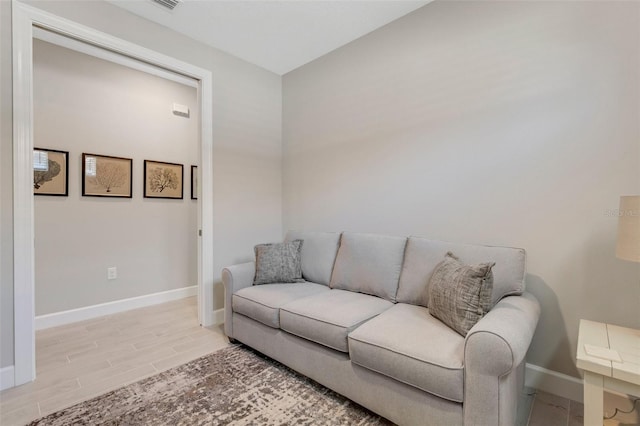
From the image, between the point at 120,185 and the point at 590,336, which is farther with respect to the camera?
the point at 120,185

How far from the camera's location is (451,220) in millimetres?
2213

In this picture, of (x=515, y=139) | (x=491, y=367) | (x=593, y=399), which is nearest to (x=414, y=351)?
(x=491, y=367)

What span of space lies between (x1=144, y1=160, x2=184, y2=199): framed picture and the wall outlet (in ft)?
2.97

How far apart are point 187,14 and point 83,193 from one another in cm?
211

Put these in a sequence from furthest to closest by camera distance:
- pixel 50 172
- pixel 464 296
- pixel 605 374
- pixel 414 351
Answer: pixel 50 172 < pixel 464 296 < pixel 414 351 < pixel 605 374

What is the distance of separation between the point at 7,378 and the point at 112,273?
1.45m

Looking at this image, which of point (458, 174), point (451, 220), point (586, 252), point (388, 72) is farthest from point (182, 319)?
point (586, 252)

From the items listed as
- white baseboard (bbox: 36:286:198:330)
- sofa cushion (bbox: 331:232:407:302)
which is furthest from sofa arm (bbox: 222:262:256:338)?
white baseboard (bbox: 36:286:198:330)

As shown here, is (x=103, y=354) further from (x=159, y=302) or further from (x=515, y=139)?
(x=515, y=139)

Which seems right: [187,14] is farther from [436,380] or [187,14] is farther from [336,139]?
[436,380]

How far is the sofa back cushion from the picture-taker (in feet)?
5.64

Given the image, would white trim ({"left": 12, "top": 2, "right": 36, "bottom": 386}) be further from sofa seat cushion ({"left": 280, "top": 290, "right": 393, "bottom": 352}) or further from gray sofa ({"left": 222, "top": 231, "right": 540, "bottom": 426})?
sofa seat cushion ({"left": 280, "top": 290, "right": 393, "bottom": 352})

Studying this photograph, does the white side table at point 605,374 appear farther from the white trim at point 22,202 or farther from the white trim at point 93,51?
the white trim at point 93,51

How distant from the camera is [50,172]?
2.85 metres
